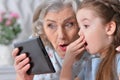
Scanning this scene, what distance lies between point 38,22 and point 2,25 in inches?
25.3

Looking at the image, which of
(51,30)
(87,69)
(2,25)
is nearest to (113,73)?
(87,69)

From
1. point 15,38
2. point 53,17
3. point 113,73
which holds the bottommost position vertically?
point 15,38

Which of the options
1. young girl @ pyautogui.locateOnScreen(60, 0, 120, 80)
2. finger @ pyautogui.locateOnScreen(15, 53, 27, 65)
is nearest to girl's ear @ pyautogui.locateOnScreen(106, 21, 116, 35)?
young girl @ pyautogui.locateOnScreen(60, 0, 120, 80)

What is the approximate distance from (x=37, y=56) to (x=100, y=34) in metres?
0.19

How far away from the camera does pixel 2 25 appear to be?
1664 millimetres

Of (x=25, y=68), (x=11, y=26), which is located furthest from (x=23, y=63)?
(x=11, y=26)

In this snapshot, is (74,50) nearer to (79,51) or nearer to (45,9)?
(79,51)

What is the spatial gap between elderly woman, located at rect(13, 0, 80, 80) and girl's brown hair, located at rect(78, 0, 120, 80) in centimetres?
12

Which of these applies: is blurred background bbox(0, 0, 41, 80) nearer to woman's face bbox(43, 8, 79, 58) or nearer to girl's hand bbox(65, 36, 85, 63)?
woman's face bbox(43, 8, 79, 58)

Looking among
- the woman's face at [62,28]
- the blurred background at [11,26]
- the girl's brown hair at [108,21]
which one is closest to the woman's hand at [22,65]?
the woman's face at [62,28]

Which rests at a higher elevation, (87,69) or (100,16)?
(100,16)

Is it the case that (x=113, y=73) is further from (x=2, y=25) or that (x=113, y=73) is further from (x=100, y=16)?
(x=2, y=25)

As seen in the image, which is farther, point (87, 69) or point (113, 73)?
point (87, 69)

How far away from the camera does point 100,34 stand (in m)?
0.87
